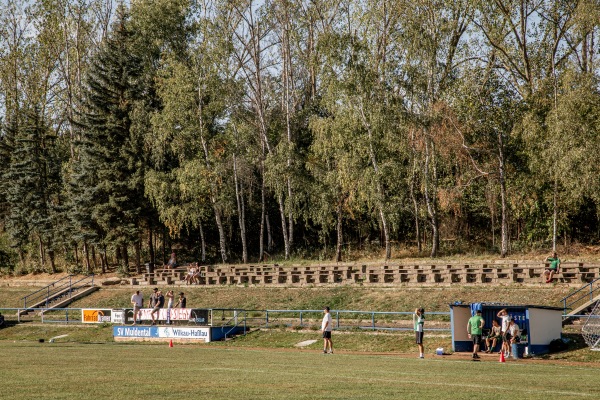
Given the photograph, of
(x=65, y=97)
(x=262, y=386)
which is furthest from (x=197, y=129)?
(x=262, y=386)

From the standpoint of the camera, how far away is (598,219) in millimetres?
51781

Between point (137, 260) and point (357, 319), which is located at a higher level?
point (137, 260)

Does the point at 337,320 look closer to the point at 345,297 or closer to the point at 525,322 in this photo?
the point at 345,297

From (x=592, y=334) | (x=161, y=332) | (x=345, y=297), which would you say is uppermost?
(x=345, y=297)

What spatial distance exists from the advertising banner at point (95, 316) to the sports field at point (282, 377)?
15.7m

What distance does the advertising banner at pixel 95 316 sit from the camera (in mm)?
43469

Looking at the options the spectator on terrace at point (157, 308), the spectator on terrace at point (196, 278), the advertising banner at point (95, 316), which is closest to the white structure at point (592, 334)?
the spectator on terrace at point (157, 308)

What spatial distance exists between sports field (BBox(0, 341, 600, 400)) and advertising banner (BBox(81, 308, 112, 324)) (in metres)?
15.7

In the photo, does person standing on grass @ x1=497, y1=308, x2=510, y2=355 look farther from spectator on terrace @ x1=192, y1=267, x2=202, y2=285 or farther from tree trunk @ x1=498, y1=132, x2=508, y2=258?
spectator on terrace @ x1=192, y1=267, x2=202, y2=285

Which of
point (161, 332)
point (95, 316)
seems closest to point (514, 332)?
point (161, 332)

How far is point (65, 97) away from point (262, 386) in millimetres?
68101

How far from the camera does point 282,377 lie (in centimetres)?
1914

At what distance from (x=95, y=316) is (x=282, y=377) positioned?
27.2 meters

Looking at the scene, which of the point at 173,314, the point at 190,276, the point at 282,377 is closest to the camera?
the point at 282,377
